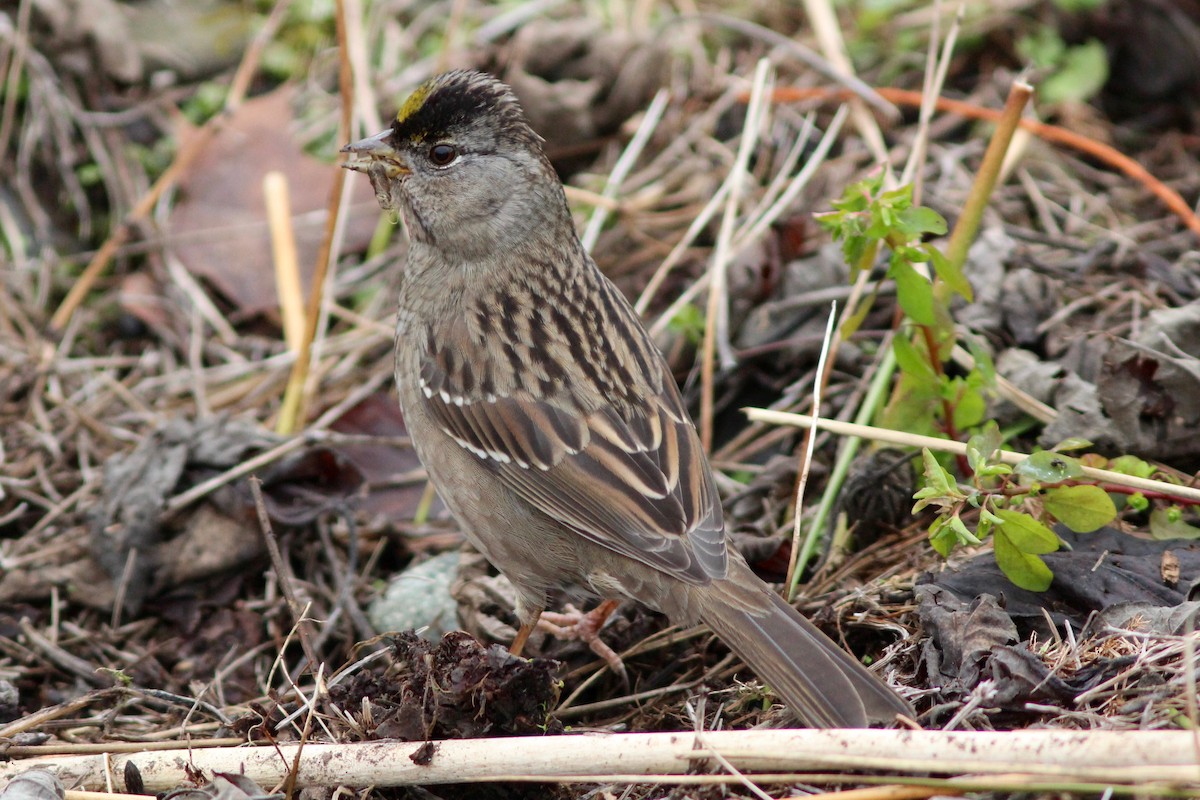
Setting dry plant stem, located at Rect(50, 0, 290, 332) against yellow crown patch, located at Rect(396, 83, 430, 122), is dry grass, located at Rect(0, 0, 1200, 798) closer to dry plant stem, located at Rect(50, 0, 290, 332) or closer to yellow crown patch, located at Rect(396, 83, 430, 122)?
dry plant stem, located at Rect(50, 0, 290, 332)

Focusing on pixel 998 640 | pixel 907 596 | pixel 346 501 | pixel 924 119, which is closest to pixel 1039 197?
pixel 924 119

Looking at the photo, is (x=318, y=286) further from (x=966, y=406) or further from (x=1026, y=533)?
(x=1026, y=533)

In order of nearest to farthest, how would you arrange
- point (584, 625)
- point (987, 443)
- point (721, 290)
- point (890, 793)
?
point (890, 793)
point (987, 443)
point (584, 625)
point (721, 290)

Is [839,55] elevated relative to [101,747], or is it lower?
elevated

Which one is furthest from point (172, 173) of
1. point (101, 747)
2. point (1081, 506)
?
point (1081, 506)

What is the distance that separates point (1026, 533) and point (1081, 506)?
0.59 feet

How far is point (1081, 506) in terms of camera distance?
304 cm

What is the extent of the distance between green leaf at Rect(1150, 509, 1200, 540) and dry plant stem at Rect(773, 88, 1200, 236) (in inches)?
65.8

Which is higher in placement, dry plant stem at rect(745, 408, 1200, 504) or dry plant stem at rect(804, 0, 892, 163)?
dry plant stem at rect(804, 0, 892, 163)

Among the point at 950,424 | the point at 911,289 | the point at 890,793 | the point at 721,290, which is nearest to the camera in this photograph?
the point at 890,793

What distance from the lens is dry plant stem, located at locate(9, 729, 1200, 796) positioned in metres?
2.32

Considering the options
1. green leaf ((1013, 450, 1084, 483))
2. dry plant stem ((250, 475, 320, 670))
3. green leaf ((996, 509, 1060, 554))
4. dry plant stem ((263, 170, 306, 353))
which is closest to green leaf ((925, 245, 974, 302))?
green leaf ((1013, 450, 1084, 483))

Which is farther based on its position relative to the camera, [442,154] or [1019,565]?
[442,154]

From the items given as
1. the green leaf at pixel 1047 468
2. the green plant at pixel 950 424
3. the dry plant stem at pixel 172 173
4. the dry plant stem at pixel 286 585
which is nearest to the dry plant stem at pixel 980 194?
the green plant at pixel 950 424
